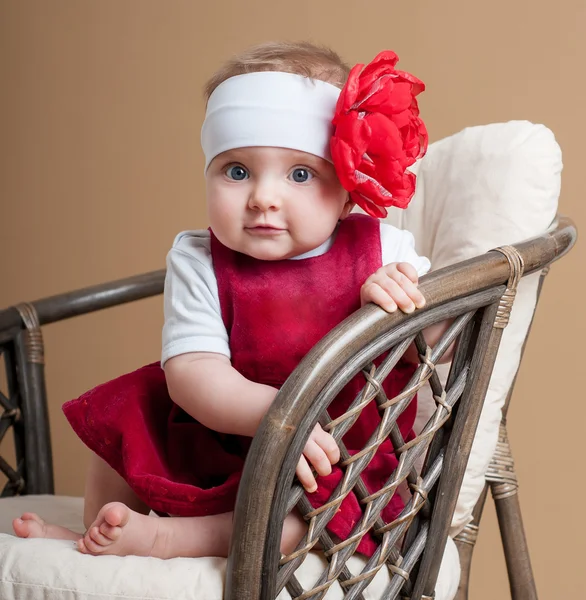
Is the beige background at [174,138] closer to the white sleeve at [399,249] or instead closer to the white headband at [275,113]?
the white sleeve at [399,249]

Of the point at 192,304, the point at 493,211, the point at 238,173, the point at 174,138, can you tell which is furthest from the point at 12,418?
the point at 174,138

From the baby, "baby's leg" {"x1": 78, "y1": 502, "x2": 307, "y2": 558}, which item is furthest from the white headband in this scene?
"baby's leg" {"x1": 78, "y1": 502, "x2": 307, "y2": 558}

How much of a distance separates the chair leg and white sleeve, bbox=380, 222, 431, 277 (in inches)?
12.8

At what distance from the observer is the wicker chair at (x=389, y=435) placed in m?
0.79

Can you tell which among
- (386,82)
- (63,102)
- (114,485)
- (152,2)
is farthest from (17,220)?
(386,82)

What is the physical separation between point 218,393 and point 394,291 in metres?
0.21

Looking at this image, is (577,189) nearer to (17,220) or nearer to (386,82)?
(386,82)

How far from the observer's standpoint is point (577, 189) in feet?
5.69

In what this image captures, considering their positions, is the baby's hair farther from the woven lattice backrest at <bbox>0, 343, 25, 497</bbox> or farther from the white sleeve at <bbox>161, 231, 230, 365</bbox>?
the woven lattice backrest at <bbox>0, 343, 25, 497</bbox>

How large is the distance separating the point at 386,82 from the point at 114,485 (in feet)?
1.77

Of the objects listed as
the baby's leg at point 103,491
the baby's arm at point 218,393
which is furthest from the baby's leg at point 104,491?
the baby's arm at point 218,393

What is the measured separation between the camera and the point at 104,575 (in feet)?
2.69

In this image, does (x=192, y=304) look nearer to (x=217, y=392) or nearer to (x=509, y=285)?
(x=217, y=392)

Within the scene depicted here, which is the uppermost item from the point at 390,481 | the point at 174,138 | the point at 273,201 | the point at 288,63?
the point at 174,138
